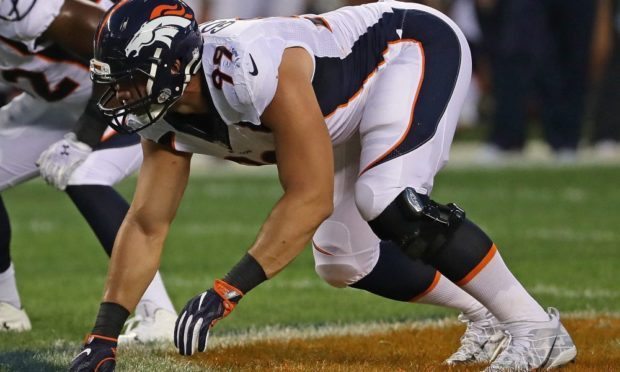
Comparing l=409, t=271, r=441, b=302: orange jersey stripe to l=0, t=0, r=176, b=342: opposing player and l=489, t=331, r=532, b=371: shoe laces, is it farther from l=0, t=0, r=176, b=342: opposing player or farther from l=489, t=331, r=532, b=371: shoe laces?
l=0, t=0, r=176, b=342: opposing player

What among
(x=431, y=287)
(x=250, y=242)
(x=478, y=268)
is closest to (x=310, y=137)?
(x=478, y=268)

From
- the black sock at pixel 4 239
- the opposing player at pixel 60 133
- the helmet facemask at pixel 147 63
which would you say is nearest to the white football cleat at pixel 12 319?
the opposing player at pixel 60 133

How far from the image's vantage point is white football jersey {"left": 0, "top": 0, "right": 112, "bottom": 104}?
500 cm

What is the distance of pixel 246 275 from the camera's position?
3826mm

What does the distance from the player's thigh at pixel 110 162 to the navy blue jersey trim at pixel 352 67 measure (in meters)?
1.45

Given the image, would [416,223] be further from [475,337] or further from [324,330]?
[324,330]

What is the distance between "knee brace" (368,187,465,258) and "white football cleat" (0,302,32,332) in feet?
7.01

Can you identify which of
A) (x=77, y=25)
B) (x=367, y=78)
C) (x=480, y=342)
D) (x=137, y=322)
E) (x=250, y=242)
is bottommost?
(x=250, y=242)

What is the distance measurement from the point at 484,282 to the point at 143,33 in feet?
4.52

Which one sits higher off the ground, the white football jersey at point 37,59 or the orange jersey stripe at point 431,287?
the white football jersey at point 37,59

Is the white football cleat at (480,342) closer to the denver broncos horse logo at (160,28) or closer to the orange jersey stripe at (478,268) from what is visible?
the orange jersey stripe at (478,268)

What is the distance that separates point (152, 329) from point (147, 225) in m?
1.14

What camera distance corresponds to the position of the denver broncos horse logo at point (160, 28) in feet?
12.8

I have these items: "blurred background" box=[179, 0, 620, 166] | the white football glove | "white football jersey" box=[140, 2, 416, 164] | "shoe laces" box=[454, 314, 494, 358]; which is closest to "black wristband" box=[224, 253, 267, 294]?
"white football jersey" box=[140, 2, 416, 164]
